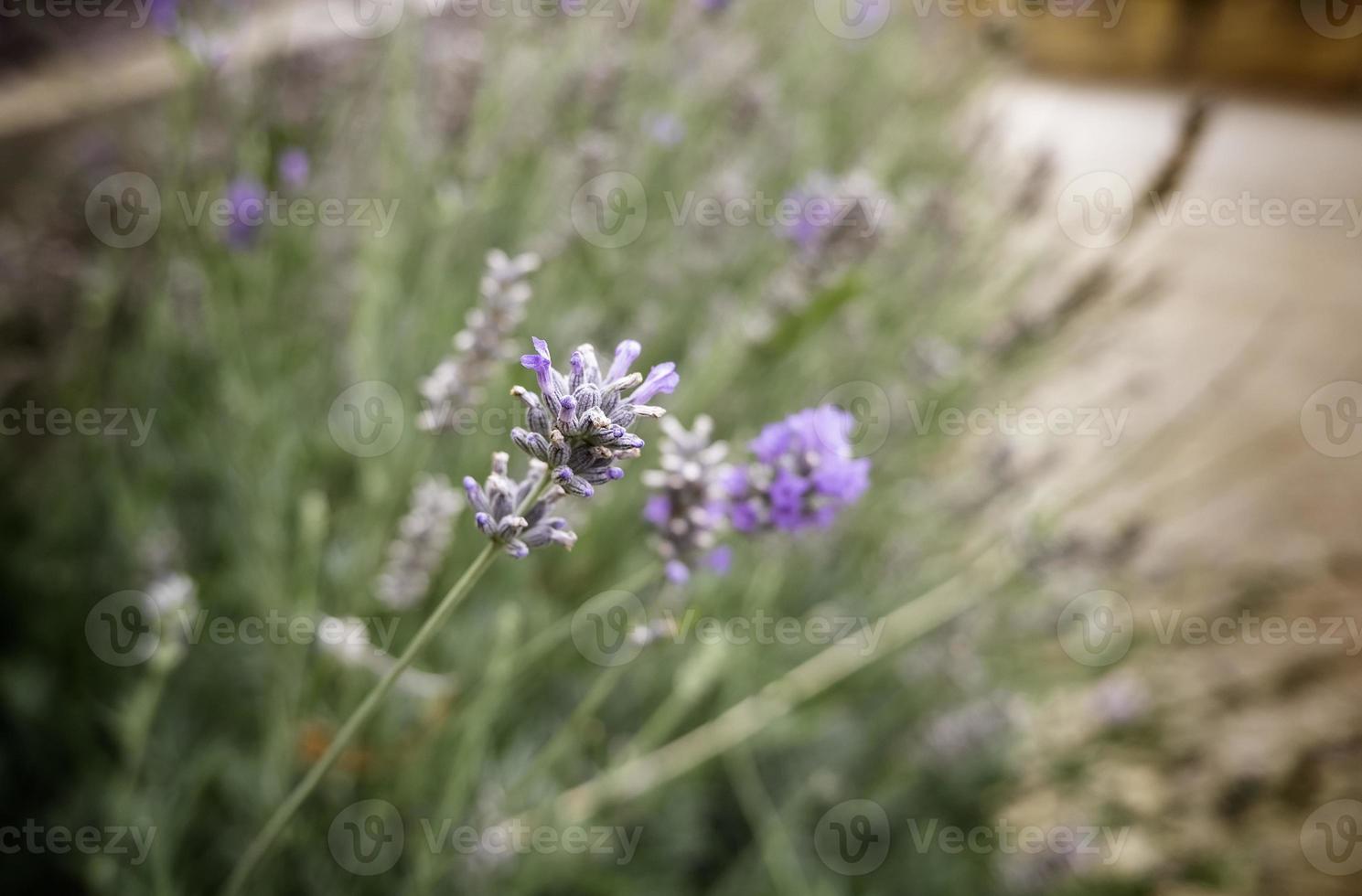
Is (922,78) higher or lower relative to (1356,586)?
higher

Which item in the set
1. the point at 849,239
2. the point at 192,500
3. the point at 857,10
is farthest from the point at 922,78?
the point at 192,500

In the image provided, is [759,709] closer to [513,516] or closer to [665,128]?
[513,516]

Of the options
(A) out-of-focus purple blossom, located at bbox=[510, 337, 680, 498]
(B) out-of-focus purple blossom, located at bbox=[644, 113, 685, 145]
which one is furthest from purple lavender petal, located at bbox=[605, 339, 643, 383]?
(B) out-of-focus purple blossom, located at bbox=[644, 113, 685, 145]

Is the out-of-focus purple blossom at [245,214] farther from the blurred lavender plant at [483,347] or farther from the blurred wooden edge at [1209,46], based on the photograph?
the blurred wooden edge at [1209,46]

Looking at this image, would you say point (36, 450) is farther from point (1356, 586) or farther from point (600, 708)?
point (1356, 586)

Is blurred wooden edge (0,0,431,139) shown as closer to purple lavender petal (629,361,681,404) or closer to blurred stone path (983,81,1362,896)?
purple lavender petal (629,361,681,404)
